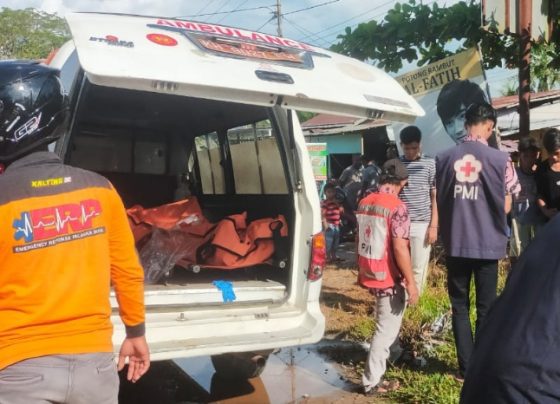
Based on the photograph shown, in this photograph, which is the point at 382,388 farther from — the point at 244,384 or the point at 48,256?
the point at 48,256

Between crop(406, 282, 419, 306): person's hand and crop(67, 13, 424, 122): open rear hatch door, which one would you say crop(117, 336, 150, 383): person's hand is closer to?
crop(67, 13, 424, 122): open rear hatch door

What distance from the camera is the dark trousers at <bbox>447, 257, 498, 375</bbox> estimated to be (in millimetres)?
3945

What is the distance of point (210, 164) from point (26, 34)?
28.6 meters

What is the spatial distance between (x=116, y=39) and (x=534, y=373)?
232 centimetres

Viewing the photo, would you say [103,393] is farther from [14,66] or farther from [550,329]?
[550,329]

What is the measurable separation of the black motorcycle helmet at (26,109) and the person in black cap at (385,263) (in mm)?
2413

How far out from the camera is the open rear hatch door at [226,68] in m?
2.62

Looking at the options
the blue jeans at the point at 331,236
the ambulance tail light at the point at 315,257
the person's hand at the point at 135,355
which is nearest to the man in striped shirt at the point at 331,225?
the blue jeans at the point at 331,236

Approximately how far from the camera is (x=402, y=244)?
151 inches

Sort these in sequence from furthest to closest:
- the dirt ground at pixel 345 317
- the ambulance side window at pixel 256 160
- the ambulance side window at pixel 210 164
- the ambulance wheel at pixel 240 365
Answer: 1. the ambulance side window at pixel 210 164
2. the ambulance side window at pixel 256 160
3. the ambulance wheel at pixel 240 365
4. the dirt ground at pixel 345 317

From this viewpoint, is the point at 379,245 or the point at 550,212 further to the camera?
the point at 550,212

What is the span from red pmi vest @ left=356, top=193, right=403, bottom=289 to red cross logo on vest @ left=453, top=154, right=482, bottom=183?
0.49 metres

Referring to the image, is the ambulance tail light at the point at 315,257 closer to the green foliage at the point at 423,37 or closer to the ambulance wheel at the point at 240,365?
the ambulance wheel at the point at 240,365

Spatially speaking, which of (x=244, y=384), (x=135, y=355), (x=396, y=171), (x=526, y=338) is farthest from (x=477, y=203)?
(x=526, y=338)
